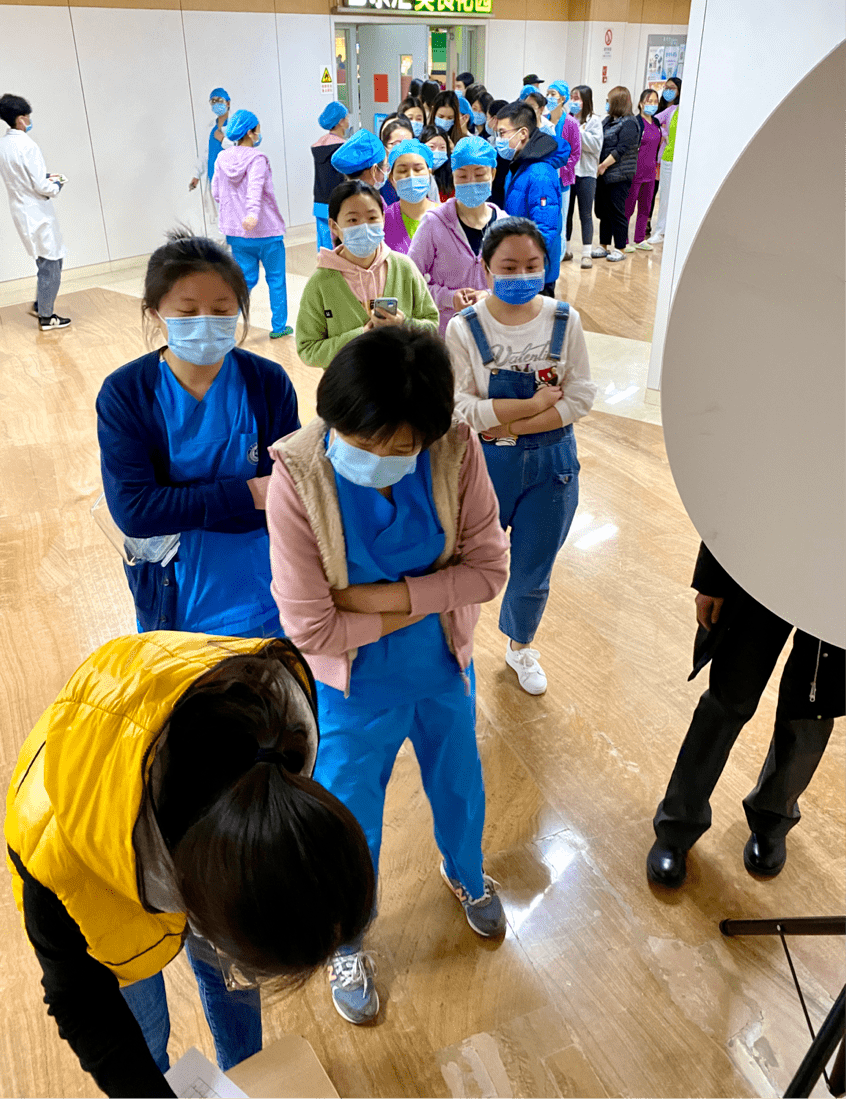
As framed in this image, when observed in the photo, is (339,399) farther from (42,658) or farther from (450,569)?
(42,658)

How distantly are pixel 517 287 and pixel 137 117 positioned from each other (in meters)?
7.36

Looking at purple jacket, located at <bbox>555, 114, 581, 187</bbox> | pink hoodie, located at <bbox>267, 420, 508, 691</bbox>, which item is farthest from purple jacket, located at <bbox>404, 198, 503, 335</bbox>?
purple jacket, located at <bbox>555, 114, 581, 187</bbox>

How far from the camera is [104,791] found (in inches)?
34.7

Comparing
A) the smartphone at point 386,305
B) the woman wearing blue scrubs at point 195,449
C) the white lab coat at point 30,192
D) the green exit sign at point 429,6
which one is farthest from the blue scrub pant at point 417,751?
the green exit sign at point 429,6

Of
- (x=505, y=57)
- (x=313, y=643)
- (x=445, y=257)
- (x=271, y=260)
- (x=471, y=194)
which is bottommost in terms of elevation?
(x=271, y=260)

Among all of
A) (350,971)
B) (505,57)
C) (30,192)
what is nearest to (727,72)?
(350,971)

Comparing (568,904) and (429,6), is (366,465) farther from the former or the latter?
(429,6)

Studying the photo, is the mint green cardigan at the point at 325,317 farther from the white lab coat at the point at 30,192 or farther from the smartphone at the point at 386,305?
the white lab coat at the point at 30,192

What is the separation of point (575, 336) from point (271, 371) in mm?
916

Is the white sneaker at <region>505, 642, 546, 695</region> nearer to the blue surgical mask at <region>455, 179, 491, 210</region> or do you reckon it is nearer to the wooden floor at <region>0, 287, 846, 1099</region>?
the wooden floor at <region>0, 287, 846, 1099</region>

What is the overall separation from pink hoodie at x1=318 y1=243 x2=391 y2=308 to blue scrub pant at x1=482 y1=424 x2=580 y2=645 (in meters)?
0.88

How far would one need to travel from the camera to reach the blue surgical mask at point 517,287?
7.47 feet

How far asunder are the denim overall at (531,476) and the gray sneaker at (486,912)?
948mm

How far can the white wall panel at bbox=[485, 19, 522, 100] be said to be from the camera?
11836 millimetres
